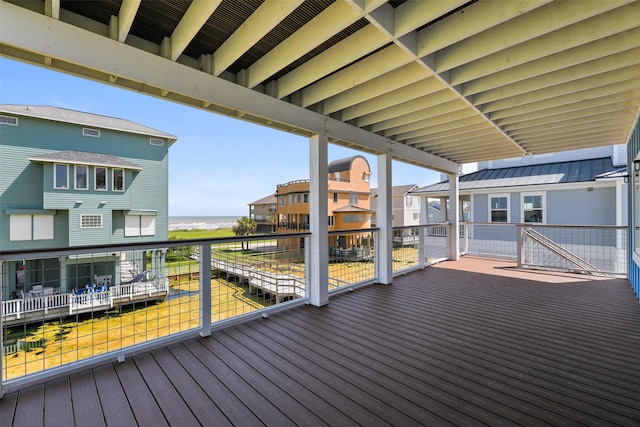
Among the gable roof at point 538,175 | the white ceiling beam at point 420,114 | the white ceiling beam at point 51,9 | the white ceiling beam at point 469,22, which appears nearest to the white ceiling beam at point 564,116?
the white ceiling beam at point 420,114

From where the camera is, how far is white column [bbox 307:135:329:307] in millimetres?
3414

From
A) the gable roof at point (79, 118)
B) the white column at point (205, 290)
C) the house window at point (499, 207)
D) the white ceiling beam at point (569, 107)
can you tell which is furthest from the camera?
the house window at point (499, 207)

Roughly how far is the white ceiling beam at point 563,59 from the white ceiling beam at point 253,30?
7.16 feet

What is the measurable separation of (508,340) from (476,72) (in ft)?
8.15

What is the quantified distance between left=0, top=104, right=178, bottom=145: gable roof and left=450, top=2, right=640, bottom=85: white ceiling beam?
5.77 meters

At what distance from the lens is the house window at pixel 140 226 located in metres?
5.32

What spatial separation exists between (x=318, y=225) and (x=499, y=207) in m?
7.91

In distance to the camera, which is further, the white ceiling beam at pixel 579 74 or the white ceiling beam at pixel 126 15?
the white ceiling beam at pixel 579 74

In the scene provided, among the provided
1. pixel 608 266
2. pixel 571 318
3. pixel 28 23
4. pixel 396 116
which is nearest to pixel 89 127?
pixel 28 23

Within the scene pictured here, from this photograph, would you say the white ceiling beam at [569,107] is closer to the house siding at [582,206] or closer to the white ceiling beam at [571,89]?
the white ceiling beam at [571,89]

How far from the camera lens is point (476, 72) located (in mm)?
2521

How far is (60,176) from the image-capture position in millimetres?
4977

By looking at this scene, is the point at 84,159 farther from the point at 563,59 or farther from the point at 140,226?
the point at 563,59

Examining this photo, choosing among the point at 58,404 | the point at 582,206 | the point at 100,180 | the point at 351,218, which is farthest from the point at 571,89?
the point at 351,218
